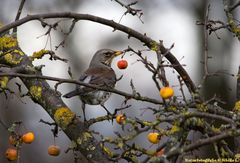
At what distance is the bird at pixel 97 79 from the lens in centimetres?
363

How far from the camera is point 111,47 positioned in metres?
7.95

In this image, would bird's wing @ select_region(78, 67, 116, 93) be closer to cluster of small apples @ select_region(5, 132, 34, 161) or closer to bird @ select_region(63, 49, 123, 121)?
bird @ select_region(63, 49, 123, 121)

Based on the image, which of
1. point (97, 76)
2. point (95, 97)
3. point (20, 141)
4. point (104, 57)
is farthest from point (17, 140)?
point (104, 57)

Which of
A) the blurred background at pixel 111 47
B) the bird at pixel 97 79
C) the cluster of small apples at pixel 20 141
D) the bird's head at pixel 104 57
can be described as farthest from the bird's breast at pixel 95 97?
the blurred background at pixel 111 47

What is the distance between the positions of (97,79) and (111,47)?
13.6ft

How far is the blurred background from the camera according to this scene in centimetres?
774

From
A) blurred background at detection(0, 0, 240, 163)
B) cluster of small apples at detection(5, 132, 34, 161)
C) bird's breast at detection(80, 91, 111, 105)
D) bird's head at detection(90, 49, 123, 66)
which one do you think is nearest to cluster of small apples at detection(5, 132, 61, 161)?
cluster of small apples at detection(5, 132, 34, 161)

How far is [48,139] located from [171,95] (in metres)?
5.98

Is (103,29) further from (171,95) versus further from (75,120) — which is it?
(171,95)

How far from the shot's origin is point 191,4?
8703 mm

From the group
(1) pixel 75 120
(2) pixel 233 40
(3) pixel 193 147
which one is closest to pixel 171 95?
(3) pixel 193 147

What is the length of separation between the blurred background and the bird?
312 cm

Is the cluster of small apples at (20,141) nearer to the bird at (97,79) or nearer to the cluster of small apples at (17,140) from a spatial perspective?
the cluster of small apples at (17,140)

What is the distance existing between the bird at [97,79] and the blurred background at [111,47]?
10.2 feet
